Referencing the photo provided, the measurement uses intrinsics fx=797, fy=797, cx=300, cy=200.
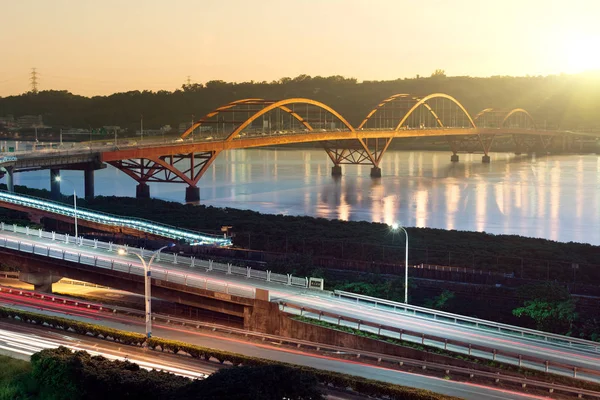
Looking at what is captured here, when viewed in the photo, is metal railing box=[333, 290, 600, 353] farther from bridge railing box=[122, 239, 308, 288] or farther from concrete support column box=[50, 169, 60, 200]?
concrete support column box=[50, 169, 60, 200]

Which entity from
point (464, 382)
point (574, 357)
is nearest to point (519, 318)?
point (574, 357)

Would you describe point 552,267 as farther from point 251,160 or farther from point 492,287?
point 251,160

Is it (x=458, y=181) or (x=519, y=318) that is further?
(x=458, y=181)

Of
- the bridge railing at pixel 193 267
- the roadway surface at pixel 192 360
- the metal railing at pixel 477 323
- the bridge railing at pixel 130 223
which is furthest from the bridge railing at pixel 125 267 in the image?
the bridge railing at pixel 130 223

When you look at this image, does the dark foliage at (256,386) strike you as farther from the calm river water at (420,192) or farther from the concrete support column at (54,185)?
the concrete support column at (54,185)

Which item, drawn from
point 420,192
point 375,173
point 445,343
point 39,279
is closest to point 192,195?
point 420,192

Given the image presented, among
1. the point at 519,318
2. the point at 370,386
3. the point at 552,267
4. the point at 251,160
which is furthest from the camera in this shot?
the point at 251,160

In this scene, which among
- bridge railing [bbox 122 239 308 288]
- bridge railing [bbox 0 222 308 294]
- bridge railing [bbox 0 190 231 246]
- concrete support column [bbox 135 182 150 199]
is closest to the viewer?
bridge railing [bbox 0 222 308 294]

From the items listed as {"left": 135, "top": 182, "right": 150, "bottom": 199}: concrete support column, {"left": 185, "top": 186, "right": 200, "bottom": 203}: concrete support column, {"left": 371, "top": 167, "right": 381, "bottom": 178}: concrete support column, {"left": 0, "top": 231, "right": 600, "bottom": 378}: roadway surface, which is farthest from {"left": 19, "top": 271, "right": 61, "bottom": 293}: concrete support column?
{"left": 371, "top": 167, "right": 381, "bottom": 178}: concrete support column
